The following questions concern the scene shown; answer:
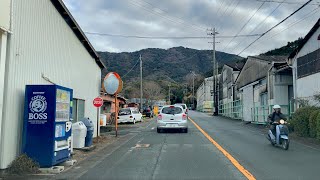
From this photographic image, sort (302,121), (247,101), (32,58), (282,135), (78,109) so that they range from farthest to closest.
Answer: (247,101) → (302,121) → (78,109) → (282,135) → (32,58)

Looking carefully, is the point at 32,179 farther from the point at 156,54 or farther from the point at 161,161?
the point at 156,54

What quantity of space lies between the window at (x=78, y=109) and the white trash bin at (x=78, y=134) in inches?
107

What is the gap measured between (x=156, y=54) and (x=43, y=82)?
364 ft

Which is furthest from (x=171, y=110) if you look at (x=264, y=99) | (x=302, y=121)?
(x=264, y=99)

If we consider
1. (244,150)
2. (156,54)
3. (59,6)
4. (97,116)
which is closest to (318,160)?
(244,150)

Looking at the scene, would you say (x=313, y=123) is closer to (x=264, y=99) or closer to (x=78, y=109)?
(x=78, y=109)

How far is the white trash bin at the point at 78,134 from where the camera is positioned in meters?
14.0

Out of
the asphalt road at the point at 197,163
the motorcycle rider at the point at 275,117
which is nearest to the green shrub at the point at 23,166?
the asphalt road at the point at 197,163

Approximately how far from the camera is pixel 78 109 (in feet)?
58.1

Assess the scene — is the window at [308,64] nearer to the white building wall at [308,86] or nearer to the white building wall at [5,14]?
the white building wall at [308,86]

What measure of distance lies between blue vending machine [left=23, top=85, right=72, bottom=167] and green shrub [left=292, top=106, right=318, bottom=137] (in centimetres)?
1391

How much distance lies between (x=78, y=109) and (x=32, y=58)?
6.54 metres

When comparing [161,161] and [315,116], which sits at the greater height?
[315,116]

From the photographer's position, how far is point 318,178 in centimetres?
888
